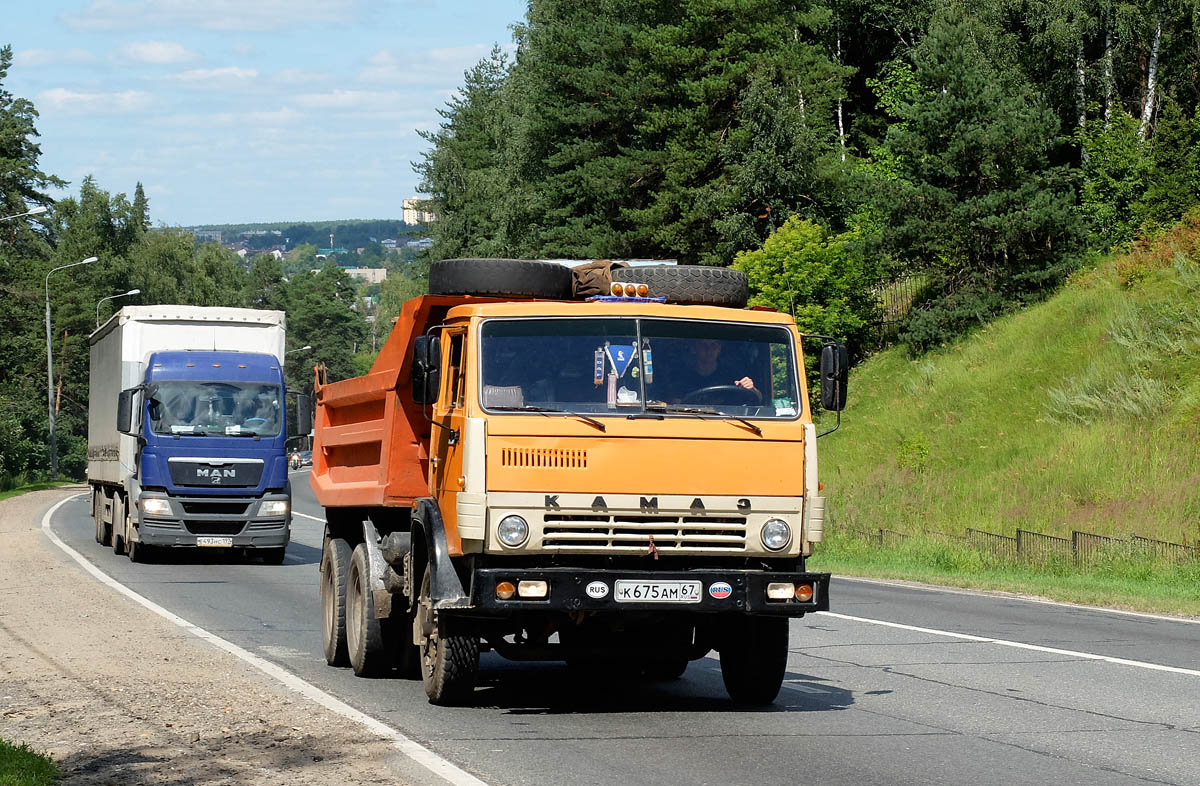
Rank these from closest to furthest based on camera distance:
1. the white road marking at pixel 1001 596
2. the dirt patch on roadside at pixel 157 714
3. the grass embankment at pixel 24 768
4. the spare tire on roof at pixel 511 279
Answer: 1. the grass embankment at pixel 24 768
2. the dirt patch on roadside at pixel 157 714
3. the spare tire on roof at pixel 511 279
4. the white road marking at pixel 1001 596

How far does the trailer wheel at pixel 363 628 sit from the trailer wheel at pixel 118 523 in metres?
15.6

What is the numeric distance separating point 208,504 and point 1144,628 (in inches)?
585

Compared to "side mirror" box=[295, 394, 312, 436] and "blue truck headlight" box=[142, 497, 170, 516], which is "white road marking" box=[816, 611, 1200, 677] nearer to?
"side mirror" box=[295, 394, 312, 436]

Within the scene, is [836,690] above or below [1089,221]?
below

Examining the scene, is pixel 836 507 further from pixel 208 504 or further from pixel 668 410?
pixel 668 410

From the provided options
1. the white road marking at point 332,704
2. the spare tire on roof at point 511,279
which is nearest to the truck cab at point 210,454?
the white road marking at point 332,704

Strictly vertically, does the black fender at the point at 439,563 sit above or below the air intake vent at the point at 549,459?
below

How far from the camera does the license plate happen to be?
934 cm

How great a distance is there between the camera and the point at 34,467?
3184 inches

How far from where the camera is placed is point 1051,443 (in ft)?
112

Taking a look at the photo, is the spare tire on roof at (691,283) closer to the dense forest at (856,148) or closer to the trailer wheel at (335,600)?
the trailer wheel at (335,600)

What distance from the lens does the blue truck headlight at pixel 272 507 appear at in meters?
25.5

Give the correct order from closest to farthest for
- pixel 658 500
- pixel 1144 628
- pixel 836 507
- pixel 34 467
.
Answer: pixel 658 500 < pixel 1144 628 < pixel 836 507 < pixel 34 467

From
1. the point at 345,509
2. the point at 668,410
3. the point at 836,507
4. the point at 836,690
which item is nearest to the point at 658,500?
the point at 668,410
